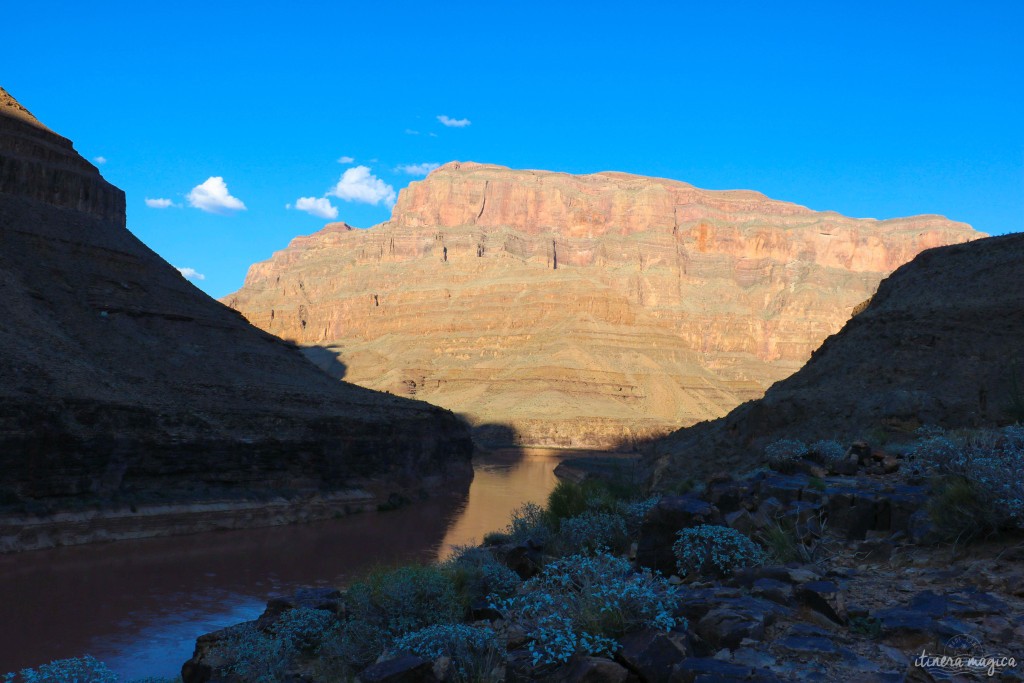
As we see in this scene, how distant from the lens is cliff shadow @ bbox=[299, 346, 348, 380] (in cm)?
12744

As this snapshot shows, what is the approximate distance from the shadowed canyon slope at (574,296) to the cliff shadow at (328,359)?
176cm

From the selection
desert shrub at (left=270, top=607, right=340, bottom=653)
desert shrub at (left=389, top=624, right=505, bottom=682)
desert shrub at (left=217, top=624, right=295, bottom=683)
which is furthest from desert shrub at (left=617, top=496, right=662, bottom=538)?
desert shrub at (left=389, top=624, right=505, bottom=682)

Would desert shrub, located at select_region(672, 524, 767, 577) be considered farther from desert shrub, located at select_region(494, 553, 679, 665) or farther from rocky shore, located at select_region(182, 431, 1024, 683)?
desert shrub, located at select_region(494, 553, 679, 665)

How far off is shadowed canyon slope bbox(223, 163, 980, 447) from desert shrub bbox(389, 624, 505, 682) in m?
82.0

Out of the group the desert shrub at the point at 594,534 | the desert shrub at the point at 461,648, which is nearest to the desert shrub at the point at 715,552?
the desert shrub at the point at 461,648

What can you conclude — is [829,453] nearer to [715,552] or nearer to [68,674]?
[715,552]

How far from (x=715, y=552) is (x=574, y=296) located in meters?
118

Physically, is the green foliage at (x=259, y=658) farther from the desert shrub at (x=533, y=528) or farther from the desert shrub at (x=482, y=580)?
the desert shrub at (x=533, y=528)

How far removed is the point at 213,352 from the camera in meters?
44.0

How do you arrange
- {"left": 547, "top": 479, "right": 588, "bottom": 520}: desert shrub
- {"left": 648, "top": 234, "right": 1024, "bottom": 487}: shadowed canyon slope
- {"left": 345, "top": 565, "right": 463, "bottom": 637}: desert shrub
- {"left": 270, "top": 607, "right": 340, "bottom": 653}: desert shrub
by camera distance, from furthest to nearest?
{"left": 648, "top": 234, "right": 1024, "bottom": 487}: shadowed canyon slope
{"left": 547, "top": 479, "right": 588, "bottom": 520}: desert shrub
{"left": 270, "top": 607, "right": 340, "bottom": 653}: desert shrub
{"left": 345, "top": 565, "right": 463, "bottom": 637}: desert shrub

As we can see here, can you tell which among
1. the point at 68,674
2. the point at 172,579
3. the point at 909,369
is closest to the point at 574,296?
the point at 909,369

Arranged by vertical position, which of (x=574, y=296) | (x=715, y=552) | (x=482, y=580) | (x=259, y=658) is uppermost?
(x=574, y=296)

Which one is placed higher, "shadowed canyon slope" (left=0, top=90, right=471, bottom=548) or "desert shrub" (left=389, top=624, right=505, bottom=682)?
"shadowed canyon slope" (left=0, top=90, right=471, bottom=548)

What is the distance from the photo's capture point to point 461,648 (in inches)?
252
